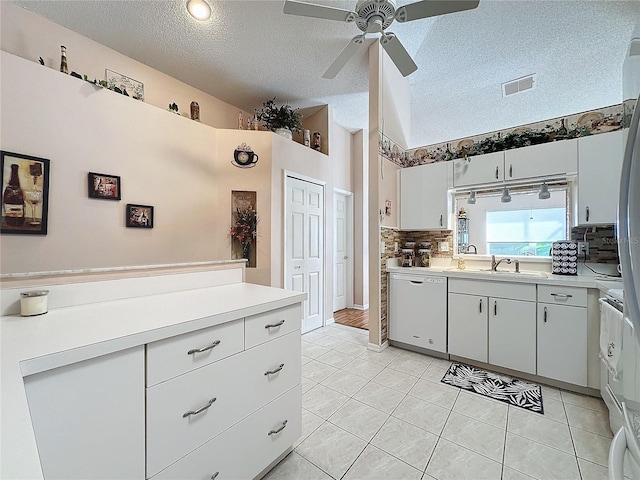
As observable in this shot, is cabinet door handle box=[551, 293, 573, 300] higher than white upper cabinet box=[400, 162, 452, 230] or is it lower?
lower

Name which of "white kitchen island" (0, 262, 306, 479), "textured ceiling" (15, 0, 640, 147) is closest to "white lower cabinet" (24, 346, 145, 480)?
"white kitchen island" (0, 262, 306, 479)

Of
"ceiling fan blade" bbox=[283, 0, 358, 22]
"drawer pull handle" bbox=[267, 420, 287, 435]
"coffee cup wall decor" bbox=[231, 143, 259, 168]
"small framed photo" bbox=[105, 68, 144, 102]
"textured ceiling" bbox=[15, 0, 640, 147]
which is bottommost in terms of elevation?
"drawer pull handle" bbox=[267, 420, 287, 435]

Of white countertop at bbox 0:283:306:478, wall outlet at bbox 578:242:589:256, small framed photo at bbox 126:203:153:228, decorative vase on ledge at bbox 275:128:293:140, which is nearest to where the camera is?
white countertop at bbox 0:283:306:478

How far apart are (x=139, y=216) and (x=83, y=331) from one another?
7.77 ft

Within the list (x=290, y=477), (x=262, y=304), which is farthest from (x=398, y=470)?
(x=262, y=304)

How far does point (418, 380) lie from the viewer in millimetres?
2395

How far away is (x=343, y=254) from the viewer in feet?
16.4

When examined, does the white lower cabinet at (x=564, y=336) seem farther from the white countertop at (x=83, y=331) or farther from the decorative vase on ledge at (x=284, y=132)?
the decorative vase on ledge at (x=284, y=132)

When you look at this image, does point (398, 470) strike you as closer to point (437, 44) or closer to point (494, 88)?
point (437, 44)

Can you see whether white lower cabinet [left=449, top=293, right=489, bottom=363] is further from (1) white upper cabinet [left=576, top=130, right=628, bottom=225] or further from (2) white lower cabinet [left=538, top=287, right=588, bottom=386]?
(1) white upper cabinet [left=576, top=130, right=628, bottom=225]

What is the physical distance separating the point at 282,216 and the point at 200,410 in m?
2.65

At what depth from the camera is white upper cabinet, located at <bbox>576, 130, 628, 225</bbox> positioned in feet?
7.32

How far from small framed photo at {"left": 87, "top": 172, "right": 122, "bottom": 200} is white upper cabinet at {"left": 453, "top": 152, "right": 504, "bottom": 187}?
3702mm

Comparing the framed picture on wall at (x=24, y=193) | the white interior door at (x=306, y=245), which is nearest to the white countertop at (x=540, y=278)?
the white interior door at (x=306, y=245)
